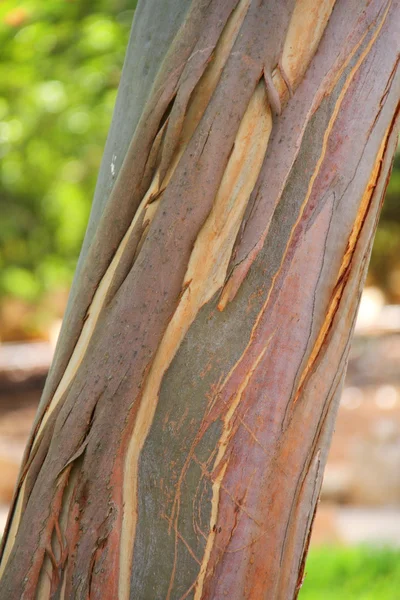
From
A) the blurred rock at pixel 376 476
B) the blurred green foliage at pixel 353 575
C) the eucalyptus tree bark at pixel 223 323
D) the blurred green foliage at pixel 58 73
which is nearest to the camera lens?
the eucalyptus tree bark at pixel 223 323

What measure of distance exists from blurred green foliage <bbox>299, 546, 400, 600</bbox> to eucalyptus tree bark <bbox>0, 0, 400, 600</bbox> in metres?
2.45

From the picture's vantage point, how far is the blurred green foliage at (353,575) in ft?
10.1

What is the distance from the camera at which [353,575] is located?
3.28 meters

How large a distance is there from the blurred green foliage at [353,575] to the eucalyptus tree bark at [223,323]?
8.03ft

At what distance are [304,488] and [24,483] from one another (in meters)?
0.34

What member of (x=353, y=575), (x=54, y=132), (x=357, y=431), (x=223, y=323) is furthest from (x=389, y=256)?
(x=223, y=323)

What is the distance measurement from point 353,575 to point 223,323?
2.85 m

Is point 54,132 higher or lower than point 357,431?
higher

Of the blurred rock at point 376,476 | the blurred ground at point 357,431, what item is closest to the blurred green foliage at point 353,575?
the blurred ground at point 357,431

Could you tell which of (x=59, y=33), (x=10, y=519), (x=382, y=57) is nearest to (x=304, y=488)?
(x=10, y=519)

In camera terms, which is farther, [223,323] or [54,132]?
[54,132]

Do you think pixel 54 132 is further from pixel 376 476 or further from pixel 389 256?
pixel 389 256

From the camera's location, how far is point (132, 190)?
86 cm

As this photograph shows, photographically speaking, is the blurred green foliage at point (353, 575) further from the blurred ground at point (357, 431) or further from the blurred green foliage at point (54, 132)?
the blurred green foliage at point (54, 132)
